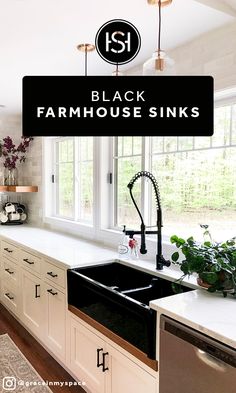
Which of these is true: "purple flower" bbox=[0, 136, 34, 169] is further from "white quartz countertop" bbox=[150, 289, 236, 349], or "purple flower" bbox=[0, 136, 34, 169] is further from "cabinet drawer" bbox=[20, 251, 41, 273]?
"white quartz countertop" bbox=[150, 289, 236, 349]

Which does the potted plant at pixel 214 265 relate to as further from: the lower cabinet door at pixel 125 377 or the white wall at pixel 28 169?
the white wall at pixel 28 169

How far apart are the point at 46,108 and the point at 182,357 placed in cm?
144

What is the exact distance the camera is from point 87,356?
1987 millimetres

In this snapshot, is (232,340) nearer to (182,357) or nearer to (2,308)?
(182,357)

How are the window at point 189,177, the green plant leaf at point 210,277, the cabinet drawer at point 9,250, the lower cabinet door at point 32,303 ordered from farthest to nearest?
the cabinet drawer at point 9,250
the lower cabinet door at point 32,303
the window at point 189,177
the green plant leaf at point 210,277

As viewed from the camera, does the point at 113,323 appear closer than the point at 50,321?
Yes

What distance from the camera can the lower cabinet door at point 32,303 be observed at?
259cm

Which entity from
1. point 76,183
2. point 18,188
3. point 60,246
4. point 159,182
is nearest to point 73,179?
point 76,183

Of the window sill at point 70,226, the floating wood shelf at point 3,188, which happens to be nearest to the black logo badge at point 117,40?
the window sill at point 70,226

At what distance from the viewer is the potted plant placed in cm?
153

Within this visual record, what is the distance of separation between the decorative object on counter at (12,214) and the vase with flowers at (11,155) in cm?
32

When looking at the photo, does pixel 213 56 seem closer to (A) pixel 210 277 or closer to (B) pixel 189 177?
(B) pixel 189 177

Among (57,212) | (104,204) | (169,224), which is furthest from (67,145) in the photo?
(169,224)

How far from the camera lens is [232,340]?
1.13 meters
